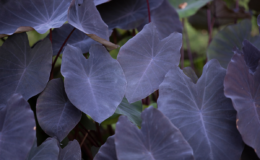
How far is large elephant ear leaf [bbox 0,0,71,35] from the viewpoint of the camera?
0.83 metres

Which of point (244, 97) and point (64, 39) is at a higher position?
point (64, 39)

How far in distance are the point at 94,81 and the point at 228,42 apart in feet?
2.69

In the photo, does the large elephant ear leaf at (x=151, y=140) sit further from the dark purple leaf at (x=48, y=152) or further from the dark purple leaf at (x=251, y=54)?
the dark purple leaf at (x=251, y=54)

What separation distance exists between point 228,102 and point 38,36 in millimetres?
1857

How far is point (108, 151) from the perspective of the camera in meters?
0.67

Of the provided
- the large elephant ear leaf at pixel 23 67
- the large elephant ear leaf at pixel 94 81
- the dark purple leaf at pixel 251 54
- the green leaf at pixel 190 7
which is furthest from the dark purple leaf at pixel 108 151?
the green leaf at pixel 190 7

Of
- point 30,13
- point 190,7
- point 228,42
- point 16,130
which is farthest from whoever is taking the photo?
point 190,7

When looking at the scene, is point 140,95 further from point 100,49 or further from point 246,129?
point 246,129

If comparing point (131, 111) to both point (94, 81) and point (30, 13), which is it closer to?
point (94, 81)

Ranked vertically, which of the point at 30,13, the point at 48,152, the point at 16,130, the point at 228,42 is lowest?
the point at 228,42

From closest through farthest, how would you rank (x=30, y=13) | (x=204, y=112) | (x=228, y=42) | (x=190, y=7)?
(x=204, y=112)
(x=30, y=13)
(x=228, y=42)
(x=190, y=7)

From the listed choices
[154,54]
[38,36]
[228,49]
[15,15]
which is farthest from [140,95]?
[38,36]

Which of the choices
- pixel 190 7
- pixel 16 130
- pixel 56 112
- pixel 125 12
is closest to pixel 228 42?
pixel 190 7

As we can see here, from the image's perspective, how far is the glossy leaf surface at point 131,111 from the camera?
31.7 inches
